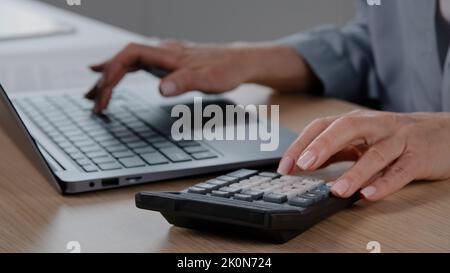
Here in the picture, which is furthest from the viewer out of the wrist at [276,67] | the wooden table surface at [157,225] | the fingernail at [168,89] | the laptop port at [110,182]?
the wrist at [276,67]

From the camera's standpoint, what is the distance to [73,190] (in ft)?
2.02

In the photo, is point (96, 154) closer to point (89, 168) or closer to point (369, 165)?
point (89, 168)

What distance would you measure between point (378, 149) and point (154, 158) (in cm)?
19

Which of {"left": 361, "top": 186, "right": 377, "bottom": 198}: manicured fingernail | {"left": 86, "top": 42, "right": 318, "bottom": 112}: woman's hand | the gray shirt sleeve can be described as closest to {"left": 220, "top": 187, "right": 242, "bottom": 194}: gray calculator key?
{"left": 361, "top": 186, "right": 377, "bottom": 198}: manicured fingernail

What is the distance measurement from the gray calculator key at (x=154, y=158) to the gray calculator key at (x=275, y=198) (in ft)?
0.51

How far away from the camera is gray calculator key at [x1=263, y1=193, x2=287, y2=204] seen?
1.71 feet

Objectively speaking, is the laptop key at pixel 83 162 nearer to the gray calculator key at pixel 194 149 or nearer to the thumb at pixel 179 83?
the gray calculator key at pixel 194 149

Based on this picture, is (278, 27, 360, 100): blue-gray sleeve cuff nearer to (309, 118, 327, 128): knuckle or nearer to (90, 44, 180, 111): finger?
(90, 44, 180, 111): finger

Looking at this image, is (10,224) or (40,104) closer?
(10,224)

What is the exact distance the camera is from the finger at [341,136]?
59 centimetres

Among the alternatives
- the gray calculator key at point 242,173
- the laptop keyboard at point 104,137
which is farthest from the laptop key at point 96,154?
the gray calculator key at point 242,173
